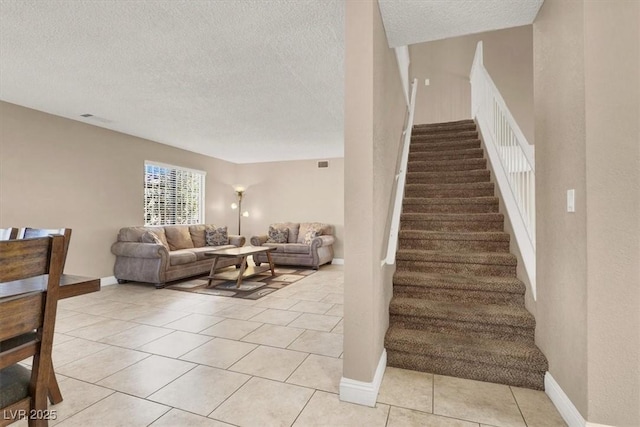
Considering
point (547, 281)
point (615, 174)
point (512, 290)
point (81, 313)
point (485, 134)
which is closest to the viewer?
point (615, 174)

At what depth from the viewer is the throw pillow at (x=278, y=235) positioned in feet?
21.5

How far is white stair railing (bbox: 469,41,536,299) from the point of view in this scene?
236 cm

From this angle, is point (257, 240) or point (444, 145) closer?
point (444, 145)

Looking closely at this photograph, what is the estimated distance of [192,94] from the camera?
3355 mm

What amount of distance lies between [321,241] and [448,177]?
A: 2.98 metres

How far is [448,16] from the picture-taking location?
6.51 ft

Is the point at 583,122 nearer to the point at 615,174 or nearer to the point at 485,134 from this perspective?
the point at 615,174

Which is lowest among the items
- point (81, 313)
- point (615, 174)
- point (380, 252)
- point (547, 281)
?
point (81, 313)

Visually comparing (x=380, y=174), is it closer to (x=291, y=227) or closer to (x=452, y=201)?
(x=452, y=201)

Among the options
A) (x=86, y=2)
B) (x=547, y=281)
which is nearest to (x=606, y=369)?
(x=547, y=281)

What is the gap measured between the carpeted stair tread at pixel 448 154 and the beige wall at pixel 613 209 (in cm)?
253

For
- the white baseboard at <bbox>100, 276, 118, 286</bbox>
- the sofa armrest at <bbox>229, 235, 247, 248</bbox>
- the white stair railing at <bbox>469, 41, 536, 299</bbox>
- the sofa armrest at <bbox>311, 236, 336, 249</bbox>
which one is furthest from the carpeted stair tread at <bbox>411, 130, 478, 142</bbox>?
the white baseboard at <bbox>100, 276, 118, 286</bbox>

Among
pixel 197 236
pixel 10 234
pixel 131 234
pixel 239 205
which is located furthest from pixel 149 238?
pixel 239 205

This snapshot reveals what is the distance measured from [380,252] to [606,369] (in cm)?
119
